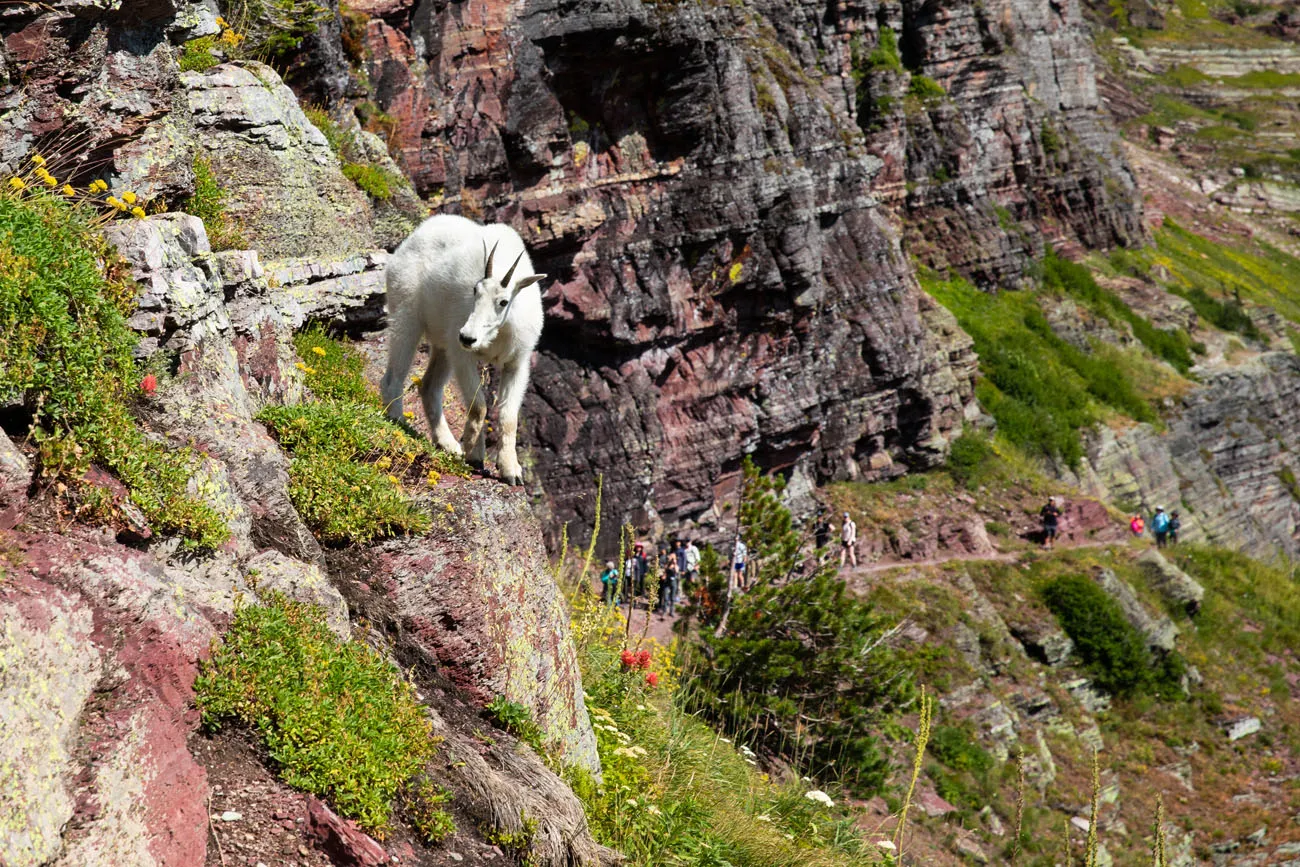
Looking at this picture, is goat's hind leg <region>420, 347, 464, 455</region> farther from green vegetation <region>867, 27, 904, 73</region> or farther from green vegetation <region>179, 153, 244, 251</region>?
green vegetation <region>867, 27, 904, 73</region>

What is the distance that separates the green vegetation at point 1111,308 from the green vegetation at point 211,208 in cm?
5827

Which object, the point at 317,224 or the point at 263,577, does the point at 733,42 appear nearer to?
the point at 317,224

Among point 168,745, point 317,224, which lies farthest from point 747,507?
point 168,745

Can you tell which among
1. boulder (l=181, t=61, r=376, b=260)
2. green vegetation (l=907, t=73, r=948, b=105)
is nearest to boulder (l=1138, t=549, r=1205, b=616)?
green vegetation (l=907, t=73, r=948, b=105)

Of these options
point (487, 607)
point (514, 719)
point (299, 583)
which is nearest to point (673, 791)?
point (514, 719)

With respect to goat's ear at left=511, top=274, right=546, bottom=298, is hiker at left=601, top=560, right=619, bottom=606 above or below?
below

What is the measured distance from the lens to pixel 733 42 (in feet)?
115

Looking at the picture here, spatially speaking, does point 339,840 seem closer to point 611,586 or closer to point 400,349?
point 400,349

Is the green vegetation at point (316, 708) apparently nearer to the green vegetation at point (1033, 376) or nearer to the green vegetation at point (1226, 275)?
the green vegetation at point (1033, 376)

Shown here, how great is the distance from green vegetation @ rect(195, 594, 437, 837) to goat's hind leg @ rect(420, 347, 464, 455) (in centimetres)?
334

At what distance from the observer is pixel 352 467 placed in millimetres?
7051

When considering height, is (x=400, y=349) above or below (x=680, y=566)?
above

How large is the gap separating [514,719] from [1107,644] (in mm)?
33600

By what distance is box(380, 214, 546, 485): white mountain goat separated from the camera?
27.7ft
